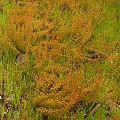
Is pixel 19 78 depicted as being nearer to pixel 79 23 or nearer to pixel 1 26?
pixel 1 26

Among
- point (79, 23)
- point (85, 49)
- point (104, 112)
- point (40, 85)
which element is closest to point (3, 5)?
point (79, 23)

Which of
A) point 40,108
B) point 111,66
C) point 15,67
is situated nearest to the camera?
point 40,108

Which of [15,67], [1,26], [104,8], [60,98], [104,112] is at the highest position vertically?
[104,8]

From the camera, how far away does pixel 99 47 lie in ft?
12.8

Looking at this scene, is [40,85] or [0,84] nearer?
[40,85]

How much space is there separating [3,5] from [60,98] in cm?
297

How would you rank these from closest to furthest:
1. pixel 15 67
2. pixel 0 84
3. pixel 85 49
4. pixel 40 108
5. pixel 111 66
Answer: pixel 40 108 → pixel 0 84 → pixel 15 67 → pixel 111 66 → pixel 85 49

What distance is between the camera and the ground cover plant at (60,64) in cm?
272

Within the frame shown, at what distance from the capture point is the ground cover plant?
2.72 meters

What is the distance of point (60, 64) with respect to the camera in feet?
11.4

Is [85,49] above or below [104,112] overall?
above

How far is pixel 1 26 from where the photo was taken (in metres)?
3.97

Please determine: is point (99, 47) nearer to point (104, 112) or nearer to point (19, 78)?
point (104, 112)

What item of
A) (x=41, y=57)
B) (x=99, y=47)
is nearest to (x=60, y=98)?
(x=41, y=57)
